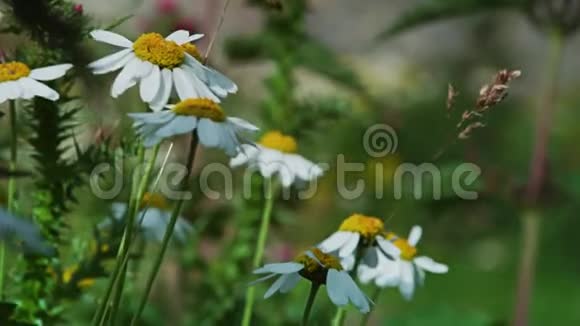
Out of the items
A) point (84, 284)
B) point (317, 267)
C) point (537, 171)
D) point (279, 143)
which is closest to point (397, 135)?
point (537, 171)

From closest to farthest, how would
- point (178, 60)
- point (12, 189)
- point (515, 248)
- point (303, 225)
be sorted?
point (178, 60)
point (12, 189)
point (303, 225)
point (515, 248)

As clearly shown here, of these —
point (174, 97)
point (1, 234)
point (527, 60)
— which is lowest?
point (1, 234)

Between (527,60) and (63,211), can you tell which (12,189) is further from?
(527,60)

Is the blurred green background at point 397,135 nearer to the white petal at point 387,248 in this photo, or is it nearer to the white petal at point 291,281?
the white petal at point 387,248

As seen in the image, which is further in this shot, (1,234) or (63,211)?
(63,211)

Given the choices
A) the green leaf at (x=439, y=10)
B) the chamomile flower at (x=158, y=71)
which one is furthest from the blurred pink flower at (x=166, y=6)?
the chamomile flower at (x=158, y=71)

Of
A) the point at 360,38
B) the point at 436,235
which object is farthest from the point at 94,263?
the point at 360,38

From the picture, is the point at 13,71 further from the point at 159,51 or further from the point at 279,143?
the point at 279,143
